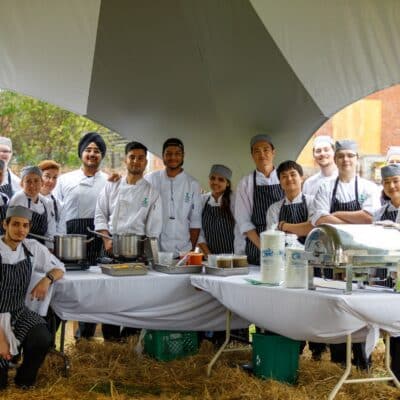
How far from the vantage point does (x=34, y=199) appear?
4.92m

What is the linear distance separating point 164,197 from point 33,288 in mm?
1421

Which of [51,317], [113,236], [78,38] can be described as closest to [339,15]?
[78,38]

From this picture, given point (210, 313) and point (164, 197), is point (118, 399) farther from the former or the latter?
point (164, 197)

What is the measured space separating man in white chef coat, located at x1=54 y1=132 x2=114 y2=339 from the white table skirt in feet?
2.89

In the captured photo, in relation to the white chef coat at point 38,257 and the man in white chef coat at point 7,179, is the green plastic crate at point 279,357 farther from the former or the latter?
the man in white chef coat at point 7,179

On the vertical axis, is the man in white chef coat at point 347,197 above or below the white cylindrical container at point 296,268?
above

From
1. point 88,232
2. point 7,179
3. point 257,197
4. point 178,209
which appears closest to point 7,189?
point 7,179

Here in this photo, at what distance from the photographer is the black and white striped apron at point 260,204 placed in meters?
4.89

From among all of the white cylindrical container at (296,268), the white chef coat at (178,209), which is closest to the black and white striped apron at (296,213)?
the white chef coat at (178,209)

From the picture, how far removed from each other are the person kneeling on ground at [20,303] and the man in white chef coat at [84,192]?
1.25 m

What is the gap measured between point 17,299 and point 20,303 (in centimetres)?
3

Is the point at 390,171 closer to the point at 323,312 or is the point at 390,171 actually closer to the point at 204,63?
the point at 323,312

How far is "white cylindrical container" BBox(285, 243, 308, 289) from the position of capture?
3562mm

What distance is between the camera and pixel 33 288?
4.03 m
